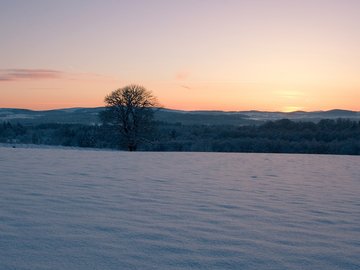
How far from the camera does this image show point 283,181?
8578 millimetres

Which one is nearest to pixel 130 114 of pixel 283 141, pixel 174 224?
pixel 283 141

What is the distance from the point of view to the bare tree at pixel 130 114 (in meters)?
33.6

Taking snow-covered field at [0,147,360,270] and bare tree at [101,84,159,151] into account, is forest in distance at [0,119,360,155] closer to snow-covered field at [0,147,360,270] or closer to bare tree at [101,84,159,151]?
bare tree at [101,84,159,151]

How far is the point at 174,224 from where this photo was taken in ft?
14.6

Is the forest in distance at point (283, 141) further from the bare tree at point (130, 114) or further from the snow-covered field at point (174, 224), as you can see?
the snow-covered field at point (174, 224)

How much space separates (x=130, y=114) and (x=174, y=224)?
30.0m

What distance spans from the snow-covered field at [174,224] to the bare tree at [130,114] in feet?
84.0

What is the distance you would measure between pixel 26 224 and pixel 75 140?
4988 centimetres

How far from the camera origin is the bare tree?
110 ft

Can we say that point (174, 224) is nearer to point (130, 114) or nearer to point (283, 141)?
point (283, 141)

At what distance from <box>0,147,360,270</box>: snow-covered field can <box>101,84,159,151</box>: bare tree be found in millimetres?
25611

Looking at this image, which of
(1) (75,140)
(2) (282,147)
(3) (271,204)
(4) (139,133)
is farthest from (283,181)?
(1) (75,140)

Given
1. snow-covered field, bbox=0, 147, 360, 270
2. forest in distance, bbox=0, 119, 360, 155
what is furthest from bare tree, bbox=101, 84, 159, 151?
snow-covered field, bbox=0, 147, 360, 270

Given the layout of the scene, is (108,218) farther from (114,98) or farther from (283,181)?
(114,98)
